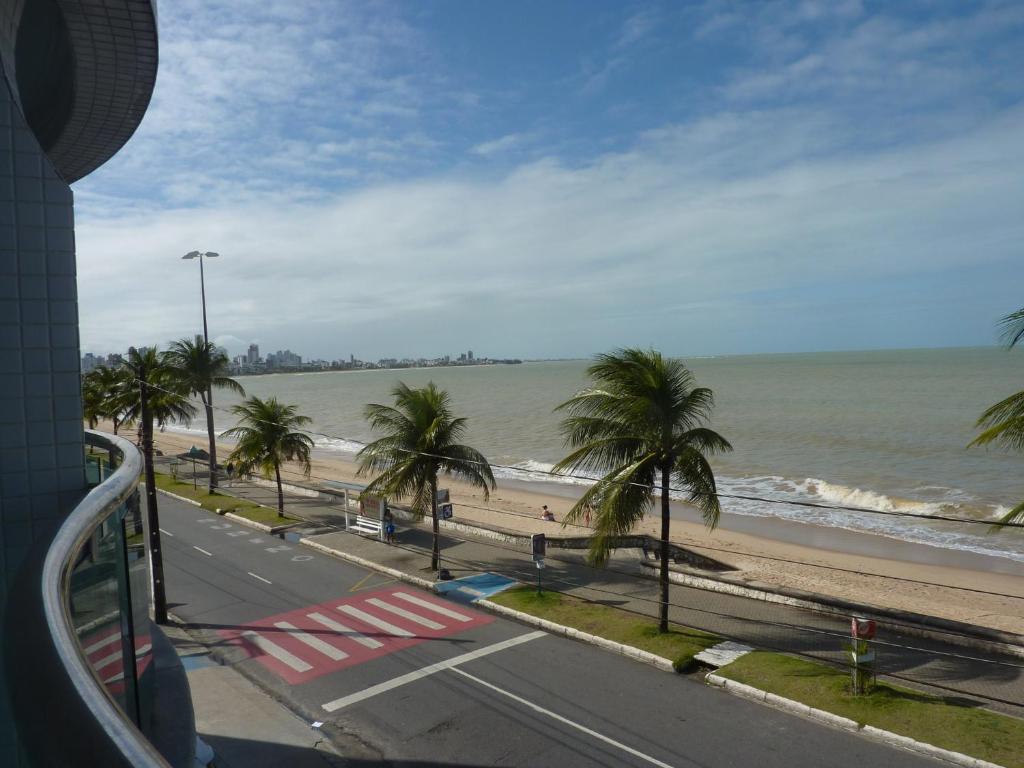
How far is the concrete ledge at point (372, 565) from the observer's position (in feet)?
63.4

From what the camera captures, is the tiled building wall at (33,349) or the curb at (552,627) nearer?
the tiled building wall at (33,349)

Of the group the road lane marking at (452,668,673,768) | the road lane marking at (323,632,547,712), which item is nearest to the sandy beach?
the road lane marking at (323,632,547,712)

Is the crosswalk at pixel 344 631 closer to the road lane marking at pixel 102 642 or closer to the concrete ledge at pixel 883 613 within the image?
the concrete ledge at pixel 883 613

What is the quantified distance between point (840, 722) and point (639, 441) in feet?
20.2

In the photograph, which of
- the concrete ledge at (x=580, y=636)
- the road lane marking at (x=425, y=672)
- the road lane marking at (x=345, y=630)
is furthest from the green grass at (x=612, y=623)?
the road lane marking at (x=345, y=630)

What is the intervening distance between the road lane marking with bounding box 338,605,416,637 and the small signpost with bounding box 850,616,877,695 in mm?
8706

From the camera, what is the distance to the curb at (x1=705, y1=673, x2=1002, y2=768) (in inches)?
388

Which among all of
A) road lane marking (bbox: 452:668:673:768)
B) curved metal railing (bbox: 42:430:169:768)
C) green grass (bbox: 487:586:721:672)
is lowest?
road lane marking (bbox: 452:668:673:768)

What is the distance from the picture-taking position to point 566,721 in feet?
37.4

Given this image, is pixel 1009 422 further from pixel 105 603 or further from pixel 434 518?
pixel 434 518

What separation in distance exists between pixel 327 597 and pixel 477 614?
425 cm

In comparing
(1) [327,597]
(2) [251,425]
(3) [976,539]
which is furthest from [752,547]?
(2) [251,425]

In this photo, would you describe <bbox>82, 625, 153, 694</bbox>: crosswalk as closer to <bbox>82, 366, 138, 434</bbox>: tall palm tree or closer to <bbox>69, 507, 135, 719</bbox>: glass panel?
<bbox>69, 507, 135, 719</bbox>: glass panel

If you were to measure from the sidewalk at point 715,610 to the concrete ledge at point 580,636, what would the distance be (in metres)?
1.08
